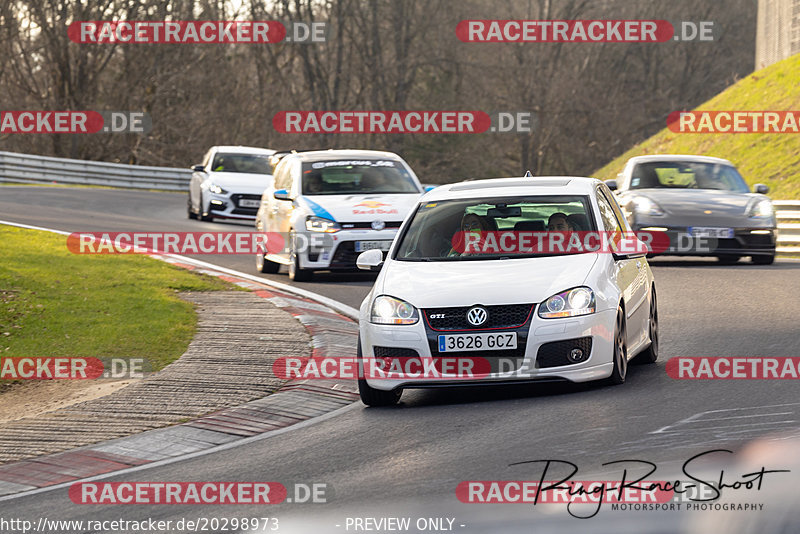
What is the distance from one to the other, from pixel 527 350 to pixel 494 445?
1.22 metres

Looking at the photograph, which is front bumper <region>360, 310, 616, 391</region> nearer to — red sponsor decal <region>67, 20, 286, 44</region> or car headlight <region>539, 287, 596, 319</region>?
car headlight <region>539, 287, 596, 319</region>

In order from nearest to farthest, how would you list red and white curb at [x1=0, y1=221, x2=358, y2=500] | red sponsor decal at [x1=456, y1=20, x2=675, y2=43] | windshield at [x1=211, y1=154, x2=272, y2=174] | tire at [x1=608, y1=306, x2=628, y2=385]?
1. red and white curb at [x1=0, y1=221, x2=358, y2=500]
2. tire at [x1=608, y1=306, x2=628, y2=385]
3. windshield at [x1=211, y1=154, x2=272, y2=174]
4. red sponsor decal at [x1=456, y1=20, x2=675, y2=43]

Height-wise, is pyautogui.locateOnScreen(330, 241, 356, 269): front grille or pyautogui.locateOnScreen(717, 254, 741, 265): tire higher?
pyautogui.locateOnScreen(330, 241, 356, 269): front grille

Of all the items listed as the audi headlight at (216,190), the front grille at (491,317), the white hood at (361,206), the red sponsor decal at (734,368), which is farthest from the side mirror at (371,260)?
the audi headlight at (216,190)

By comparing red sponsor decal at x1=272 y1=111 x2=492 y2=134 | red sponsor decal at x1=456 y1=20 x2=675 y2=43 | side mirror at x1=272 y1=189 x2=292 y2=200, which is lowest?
side mirror at x1=272 y1=189 x2=292 y2=200

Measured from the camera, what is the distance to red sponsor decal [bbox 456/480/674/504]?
571 centimetres

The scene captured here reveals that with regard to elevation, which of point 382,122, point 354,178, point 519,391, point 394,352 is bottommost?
point 519,391

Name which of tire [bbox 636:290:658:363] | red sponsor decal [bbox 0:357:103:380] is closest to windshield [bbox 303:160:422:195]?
red sponsor decal [bbox 0:357:103:380]

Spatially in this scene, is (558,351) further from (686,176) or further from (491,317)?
(686,176)

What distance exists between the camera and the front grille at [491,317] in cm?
833

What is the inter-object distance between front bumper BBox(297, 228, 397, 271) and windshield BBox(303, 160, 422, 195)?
98cm

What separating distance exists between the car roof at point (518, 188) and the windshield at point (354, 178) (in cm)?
671

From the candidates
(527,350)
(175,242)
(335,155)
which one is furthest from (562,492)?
(175,242)

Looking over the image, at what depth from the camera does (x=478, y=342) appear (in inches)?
328
